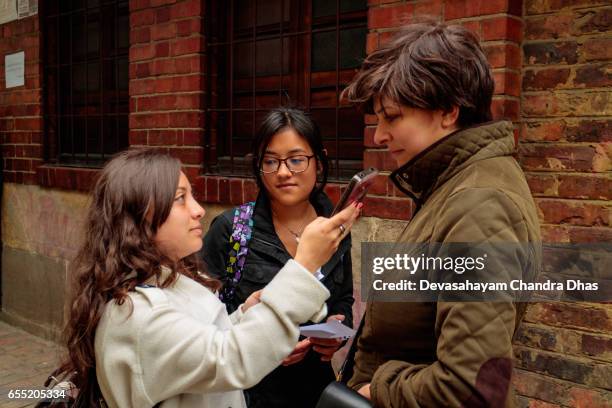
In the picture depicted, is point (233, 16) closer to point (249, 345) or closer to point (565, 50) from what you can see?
point (565, 50)

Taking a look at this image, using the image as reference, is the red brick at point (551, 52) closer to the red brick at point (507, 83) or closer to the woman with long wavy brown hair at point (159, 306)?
the red brick at point (507, 83)

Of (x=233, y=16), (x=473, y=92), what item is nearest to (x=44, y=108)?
(x=233, y=16)

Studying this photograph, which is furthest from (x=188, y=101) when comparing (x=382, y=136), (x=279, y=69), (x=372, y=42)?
(x=382, y=136)

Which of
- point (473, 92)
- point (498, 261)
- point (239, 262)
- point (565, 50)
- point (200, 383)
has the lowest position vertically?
point (200, 383)

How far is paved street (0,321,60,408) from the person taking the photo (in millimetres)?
4164

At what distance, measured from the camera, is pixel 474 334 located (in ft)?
3.73

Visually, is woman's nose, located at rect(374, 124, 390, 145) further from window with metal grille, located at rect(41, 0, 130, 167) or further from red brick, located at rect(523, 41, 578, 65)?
window with metal grille, located at rect(41, 0, 130, 167)

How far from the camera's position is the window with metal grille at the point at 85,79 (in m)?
4.70

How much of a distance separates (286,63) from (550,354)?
7.15 ft

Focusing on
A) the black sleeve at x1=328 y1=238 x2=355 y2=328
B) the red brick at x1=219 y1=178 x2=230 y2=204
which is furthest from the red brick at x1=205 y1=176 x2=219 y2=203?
the black sleeve at x1=328 y1=238 x2=355 y2=328

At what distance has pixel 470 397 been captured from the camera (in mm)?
1157

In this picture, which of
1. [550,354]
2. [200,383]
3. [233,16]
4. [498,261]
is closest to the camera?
[498,261]

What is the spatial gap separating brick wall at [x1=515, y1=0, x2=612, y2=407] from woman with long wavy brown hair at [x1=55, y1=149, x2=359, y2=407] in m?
1.18

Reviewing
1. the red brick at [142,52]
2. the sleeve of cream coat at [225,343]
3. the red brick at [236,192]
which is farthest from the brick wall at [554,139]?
the red brick at [142,52]
